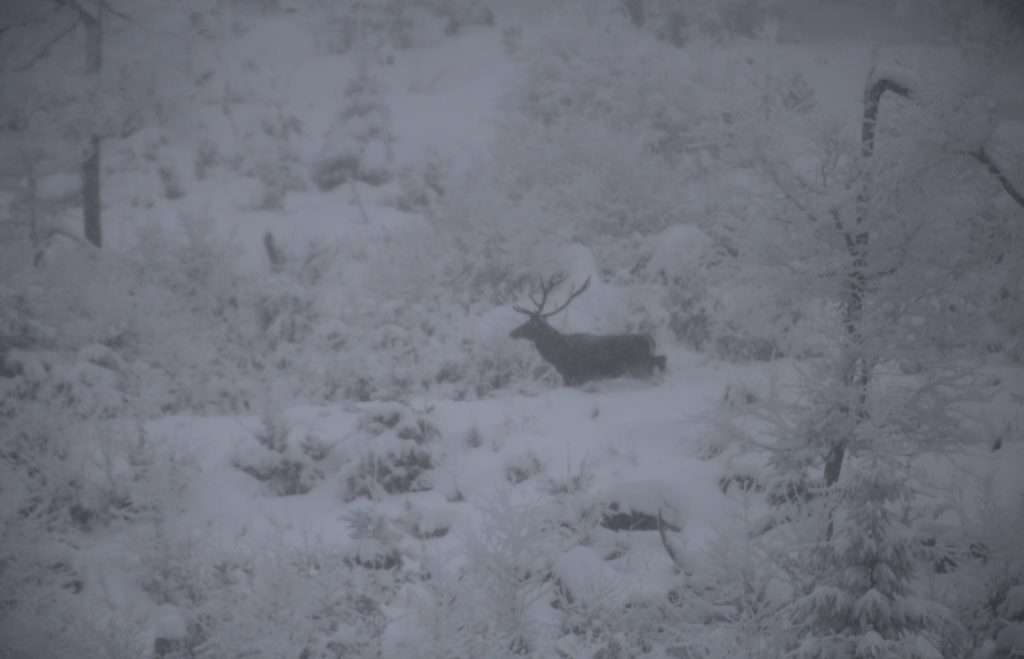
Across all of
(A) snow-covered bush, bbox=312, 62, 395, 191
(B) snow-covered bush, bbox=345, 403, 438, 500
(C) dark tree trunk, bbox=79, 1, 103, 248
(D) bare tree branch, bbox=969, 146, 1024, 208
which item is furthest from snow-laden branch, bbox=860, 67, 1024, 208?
(A) snow-covered bush, bbox=312, 62, 395, 191

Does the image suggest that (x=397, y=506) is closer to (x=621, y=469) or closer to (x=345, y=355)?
(x=621, y=469)

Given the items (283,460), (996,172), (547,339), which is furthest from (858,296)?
(283,460)

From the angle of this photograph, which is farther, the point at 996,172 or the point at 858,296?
the point at 858,296

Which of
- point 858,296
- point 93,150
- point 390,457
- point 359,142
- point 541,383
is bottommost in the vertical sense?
point 541,383

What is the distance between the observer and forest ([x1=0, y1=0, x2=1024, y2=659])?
12.0 ft

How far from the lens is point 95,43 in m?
11.9

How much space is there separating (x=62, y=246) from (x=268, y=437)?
26.7 ft

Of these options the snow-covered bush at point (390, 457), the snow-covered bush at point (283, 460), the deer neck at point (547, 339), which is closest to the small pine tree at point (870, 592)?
the snow-covered bush at point (390, 457)

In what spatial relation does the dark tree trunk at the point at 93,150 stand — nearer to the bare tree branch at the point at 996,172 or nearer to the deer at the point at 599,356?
the deer at the point at 599,356

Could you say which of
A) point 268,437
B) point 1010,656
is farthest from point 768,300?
point 268,437

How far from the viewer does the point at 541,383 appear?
29.2 ft

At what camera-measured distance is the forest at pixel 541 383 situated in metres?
3.64

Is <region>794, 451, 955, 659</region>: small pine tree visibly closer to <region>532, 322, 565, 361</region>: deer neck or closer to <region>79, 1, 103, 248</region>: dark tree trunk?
<region>532, 322, 565, 361</region>: deer neck

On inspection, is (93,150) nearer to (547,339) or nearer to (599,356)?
(547,339)
